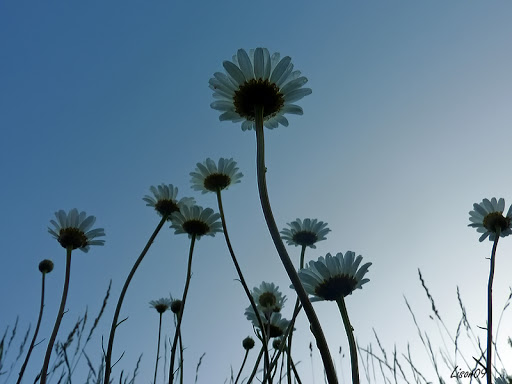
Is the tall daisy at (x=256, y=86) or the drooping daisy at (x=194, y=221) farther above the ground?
the drooping daisy at (x=194, y=221)

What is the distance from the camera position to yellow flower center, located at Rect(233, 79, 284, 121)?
6.52 ft

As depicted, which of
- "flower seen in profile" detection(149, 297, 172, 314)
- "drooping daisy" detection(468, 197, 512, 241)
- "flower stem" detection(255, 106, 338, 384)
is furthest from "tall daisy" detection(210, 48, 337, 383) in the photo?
"flower seen in profile" detection(149, 297, 172, 314)

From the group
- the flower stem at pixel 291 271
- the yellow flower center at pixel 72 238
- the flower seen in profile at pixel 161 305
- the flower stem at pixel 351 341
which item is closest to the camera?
the flower stem at pixel 291 271

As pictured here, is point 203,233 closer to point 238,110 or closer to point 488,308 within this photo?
point 238,110

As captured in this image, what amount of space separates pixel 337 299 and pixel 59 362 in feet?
7.53

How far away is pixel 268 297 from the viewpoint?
4.11m

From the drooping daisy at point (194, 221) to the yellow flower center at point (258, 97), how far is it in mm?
1754

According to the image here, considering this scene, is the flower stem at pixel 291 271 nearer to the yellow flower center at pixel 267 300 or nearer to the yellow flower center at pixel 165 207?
the yellow flower center at pixel 165 207

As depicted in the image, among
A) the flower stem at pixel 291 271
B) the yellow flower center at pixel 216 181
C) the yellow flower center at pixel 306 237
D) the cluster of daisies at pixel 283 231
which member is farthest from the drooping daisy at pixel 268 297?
the flower stem at pixel 291 271

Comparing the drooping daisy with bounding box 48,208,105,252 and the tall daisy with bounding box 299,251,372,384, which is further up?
the drooping daisy with bounding box 48,208,105,252

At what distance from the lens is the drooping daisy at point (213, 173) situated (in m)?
3.77

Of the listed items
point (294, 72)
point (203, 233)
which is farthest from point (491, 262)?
point (203, 233)

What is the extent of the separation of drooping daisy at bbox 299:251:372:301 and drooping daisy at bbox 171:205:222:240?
1639 mm

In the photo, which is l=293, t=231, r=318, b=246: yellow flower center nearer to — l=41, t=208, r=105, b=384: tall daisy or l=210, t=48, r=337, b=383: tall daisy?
l=41, t=208, r=105, b=384: tall daisy
